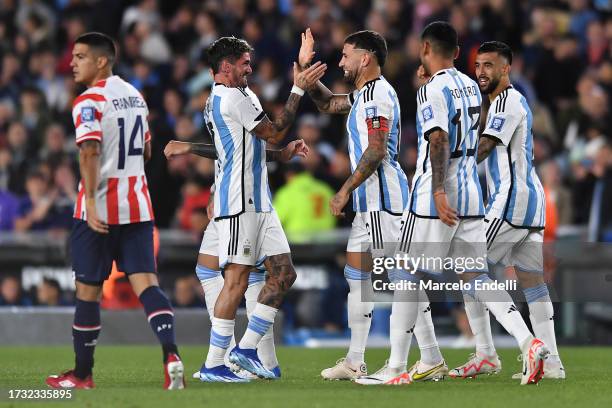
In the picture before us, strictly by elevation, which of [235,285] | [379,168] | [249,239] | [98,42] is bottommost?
[235,285]

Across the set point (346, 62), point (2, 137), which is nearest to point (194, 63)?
point (2, 137)

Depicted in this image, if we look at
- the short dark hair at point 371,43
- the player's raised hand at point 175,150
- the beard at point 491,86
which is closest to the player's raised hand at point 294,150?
the player's raised hand at point 175,150

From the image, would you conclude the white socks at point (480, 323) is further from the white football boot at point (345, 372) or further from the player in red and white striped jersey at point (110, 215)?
the player in red and white striped jersey at point (110, 215)

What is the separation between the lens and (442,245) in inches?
358

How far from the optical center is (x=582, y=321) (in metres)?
14.4

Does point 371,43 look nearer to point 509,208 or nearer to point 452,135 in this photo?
point 452,135

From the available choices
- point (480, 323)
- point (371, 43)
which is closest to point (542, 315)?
point (480, 323)

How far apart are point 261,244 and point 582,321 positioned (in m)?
5.97

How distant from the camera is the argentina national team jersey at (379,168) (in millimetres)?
9727

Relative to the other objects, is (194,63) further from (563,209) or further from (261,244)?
(261,244)

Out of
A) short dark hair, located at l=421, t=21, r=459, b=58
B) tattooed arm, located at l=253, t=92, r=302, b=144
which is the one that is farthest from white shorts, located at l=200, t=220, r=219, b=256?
short dark hair, located at l=421, t=21, r=459, b=58

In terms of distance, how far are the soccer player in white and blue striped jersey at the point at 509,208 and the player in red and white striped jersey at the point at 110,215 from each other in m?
2.57

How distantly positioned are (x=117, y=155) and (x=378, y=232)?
2098mm

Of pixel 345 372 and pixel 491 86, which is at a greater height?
pixel 491 86
